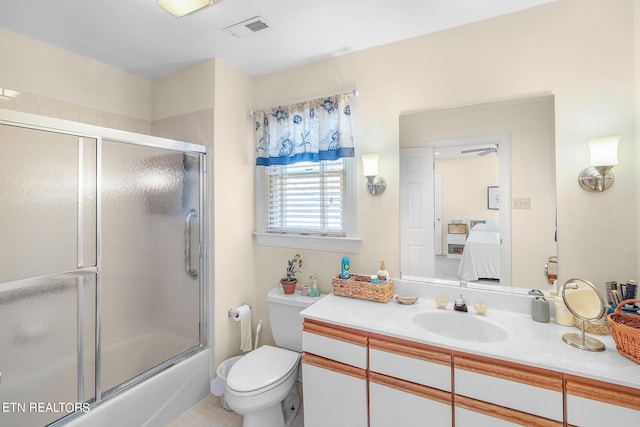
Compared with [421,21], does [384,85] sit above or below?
below

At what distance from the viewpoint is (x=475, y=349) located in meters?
1.22

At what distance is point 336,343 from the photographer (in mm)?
1535

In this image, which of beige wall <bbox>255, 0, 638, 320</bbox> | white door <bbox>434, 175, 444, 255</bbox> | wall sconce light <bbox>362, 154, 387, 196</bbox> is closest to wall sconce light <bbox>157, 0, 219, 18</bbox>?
beige wall <bbox>255, 0, 638, 320</bbox>

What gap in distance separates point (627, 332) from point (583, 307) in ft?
0.68

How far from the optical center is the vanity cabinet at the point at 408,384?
50.5 inches

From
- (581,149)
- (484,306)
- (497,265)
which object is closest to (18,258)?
(484,306)

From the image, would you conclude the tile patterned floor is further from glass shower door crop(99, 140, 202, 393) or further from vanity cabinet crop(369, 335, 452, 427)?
vanity cabinet crop(369, 335, 452, 427)

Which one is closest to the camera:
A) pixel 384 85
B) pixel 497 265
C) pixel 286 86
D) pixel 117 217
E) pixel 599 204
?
pixel 599 204

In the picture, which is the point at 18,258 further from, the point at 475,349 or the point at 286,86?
the point at 475,349

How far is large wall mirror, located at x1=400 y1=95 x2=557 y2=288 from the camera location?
1.61 metres

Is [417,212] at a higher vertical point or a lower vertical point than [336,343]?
higher

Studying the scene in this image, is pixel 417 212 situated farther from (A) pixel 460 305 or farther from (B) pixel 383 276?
(A) pixel 460 305

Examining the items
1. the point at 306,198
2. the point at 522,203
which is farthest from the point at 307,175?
the point at 522,203

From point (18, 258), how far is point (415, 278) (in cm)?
221
